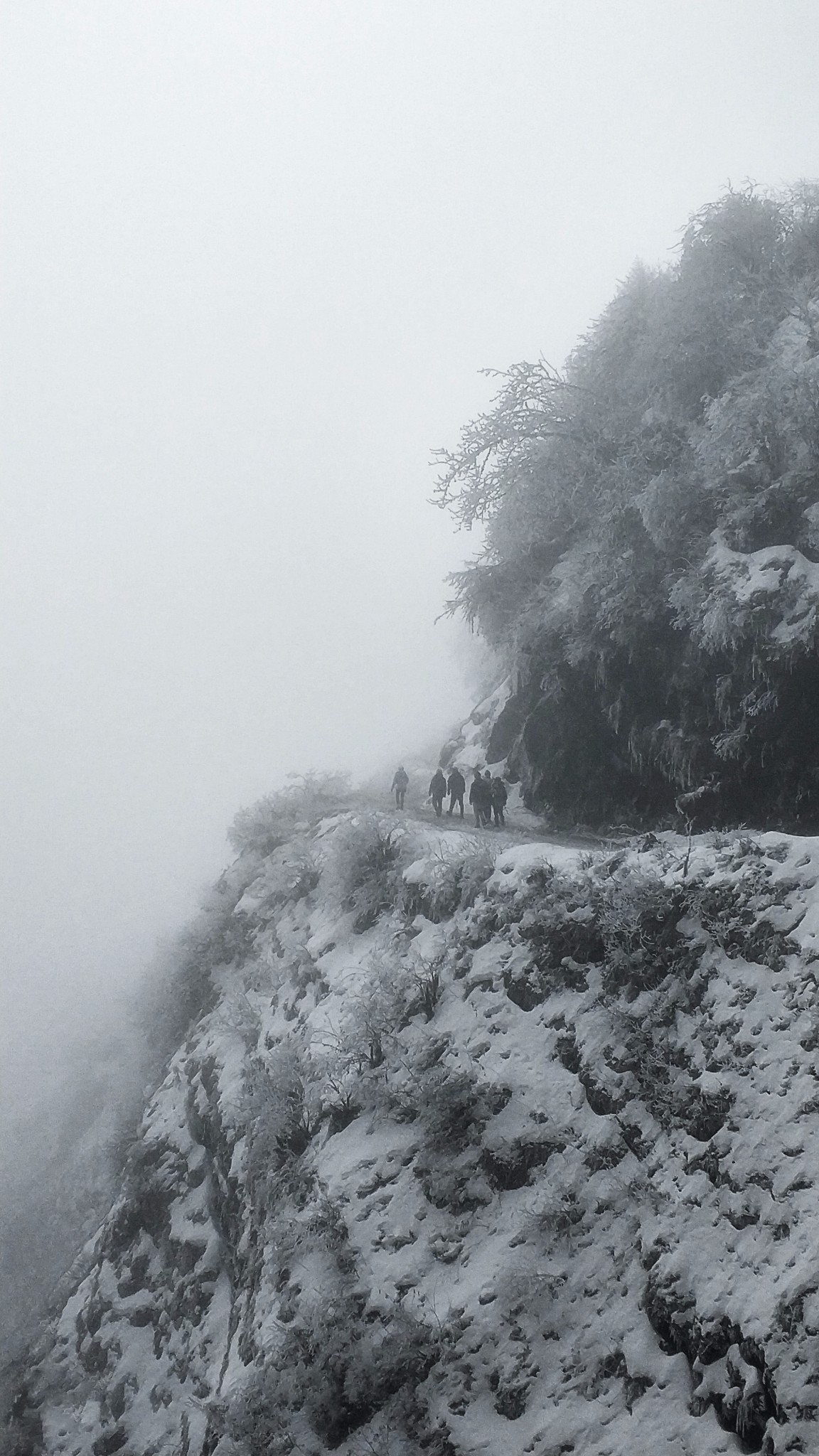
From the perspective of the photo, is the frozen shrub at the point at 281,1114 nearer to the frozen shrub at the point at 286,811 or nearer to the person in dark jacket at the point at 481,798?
the person in dark jacket at the point at 481,798

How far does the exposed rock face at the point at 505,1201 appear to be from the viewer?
25.3ft

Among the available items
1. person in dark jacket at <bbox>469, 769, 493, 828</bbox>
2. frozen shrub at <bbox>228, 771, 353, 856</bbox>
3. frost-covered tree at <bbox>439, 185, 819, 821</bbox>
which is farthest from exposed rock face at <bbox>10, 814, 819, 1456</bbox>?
Result: frozen shrub at <bbox>228, 771, 353, 856</bbox>

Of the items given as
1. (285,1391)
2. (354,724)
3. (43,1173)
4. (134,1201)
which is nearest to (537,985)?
(285,1391)

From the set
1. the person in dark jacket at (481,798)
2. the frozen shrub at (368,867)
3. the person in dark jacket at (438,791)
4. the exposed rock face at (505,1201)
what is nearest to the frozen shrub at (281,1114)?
the exposed rock face at (505,1201)

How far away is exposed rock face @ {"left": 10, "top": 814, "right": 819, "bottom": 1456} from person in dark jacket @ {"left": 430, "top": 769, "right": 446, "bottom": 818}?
7.15 meters

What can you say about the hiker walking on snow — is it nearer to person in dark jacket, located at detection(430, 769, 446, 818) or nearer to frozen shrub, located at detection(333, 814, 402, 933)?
person in dark jacket, located at detection(430, 769, 446, 818)

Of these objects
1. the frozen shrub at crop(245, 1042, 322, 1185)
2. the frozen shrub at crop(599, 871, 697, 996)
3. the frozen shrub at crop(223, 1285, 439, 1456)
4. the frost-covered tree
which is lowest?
the frozen shrub at crop(223, 1285, 439, 1456)

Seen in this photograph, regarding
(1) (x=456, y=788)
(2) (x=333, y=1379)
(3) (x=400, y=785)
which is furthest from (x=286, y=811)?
(2) (x=333, y=1379)

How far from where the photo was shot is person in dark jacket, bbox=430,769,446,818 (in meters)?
22.0

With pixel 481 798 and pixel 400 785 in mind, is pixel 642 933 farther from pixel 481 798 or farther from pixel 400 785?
pixel 400 785

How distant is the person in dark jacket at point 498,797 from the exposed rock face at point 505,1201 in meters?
5.23

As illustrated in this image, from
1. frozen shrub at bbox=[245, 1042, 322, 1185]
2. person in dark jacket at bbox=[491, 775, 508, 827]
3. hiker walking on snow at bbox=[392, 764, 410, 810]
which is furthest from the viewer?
hiker walking on snow at bbox=[392, 764, 410, 810]

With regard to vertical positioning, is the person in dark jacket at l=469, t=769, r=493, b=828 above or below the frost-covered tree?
below

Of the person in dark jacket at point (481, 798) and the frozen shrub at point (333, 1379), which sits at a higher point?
the person in dark jacket at point (481, 798)
